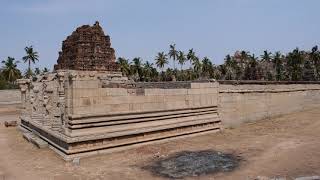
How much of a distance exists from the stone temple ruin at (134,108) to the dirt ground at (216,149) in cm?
53

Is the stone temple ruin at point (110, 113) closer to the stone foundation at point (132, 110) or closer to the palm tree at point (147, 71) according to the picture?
the stone foundation at point (132, 110)

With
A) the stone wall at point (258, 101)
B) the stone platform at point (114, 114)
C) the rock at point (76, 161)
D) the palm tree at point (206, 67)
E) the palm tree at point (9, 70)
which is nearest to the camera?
the rock at point (76, 161)

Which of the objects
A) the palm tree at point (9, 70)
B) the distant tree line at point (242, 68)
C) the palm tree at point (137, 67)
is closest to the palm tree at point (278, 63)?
the distant tree line at point (242, 68)

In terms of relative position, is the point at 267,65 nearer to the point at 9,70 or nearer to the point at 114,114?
the point at 9,70

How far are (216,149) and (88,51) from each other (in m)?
16.5

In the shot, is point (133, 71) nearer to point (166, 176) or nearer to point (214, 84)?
point (214, 84)

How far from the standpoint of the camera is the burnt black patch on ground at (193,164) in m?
9.92

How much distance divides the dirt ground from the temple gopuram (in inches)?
416

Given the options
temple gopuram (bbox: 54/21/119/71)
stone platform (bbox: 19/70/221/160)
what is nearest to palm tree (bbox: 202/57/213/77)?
temple gopuram (bbox: 54/21/119/71)

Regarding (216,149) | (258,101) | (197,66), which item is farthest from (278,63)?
(216,149)

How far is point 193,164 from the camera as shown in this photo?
35.2 ft

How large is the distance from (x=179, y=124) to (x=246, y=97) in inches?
190

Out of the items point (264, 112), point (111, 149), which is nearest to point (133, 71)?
point (264, 112)

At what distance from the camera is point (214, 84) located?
1656 centimetres
